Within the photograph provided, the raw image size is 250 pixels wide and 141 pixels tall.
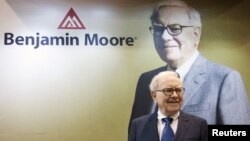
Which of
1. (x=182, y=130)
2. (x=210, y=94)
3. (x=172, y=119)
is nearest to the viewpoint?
(x=182, y=130)

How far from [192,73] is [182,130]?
4.54ft

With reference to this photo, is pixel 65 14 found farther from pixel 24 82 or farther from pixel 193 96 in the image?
pixel 193 96

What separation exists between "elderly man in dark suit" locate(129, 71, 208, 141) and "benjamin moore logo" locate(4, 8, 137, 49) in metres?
1.14

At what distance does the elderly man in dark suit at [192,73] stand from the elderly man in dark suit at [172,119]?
95 centimetres

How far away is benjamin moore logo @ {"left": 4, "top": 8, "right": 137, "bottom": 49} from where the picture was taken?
393cm

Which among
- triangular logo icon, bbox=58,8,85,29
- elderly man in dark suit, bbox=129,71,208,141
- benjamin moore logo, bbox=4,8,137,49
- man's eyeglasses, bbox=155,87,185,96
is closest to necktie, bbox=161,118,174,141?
elderly man in dark suit, bbox=129,71,208,141

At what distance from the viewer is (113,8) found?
4141 mm

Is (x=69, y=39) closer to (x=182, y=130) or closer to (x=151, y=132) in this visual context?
(x=151, y=132)

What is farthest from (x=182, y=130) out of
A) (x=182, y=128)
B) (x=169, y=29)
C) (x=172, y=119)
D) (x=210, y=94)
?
(x=169, y=29)

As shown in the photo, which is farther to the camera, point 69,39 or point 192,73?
point 192,73

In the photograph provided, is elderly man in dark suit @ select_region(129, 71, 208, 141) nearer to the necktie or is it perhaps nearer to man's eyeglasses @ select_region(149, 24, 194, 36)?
the necktie

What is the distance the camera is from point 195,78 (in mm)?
4188

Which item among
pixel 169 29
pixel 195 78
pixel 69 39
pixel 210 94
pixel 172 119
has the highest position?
pixel 169 29

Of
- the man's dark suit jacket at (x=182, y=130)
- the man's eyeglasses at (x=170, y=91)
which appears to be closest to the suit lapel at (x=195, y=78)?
the man's dark suit jacket at (x=182, y=130)
